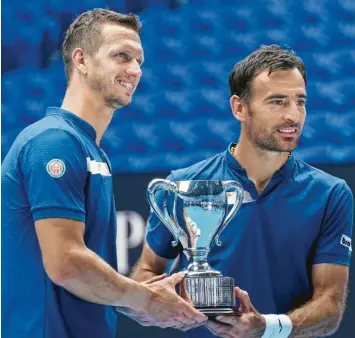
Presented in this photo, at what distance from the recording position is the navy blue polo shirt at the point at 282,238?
2753mm

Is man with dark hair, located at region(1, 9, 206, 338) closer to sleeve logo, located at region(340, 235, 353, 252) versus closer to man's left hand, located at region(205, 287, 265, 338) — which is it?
man's left hand, located at region(205, 287, 265, 338)

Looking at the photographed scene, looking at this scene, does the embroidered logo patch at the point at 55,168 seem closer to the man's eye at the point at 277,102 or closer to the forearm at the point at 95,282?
the forearm at the point at 95,282

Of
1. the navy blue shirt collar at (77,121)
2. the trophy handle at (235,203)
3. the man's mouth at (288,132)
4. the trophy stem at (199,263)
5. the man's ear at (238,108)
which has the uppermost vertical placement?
the man's ear at (238,108)

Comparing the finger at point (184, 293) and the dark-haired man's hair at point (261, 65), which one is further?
the dark-haired man's hair at point (261, 65)

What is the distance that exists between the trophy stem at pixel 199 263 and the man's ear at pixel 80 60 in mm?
575

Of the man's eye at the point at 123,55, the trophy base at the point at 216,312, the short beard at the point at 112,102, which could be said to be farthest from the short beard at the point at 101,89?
the trophy base at the point at 216,312

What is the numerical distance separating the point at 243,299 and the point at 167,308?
9.6 inches

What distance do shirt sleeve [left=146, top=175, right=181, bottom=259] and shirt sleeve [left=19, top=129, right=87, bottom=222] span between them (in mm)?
572

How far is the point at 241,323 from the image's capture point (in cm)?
251

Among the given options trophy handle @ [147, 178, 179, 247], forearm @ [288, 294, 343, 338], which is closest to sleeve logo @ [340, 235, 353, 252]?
forearm @ [288, 294, 343, 338]

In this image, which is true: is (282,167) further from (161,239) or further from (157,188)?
(157,188)

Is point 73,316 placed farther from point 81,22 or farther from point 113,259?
point 81,22

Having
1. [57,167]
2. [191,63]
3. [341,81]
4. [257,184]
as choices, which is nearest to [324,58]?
[341,81]

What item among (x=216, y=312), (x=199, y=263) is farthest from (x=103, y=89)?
(x=216, y=312)
